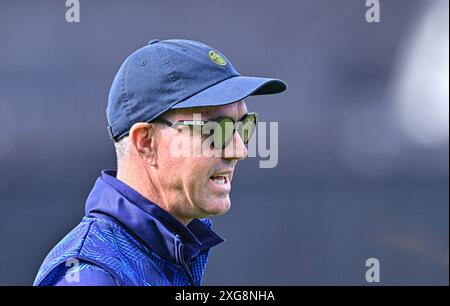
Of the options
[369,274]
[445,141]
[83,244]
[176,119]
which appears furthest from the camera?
[445,141]

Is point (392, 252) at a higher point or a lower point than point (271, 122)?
lower

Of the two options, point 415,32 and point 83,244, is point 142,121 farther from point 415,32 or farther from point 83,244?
point 415,32

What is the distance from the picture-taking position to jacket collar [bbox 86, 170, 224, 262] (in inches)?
73.5

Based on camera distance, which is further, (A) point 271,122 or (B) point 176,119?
(A) point 271,122

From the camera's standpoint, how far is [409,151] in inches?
156

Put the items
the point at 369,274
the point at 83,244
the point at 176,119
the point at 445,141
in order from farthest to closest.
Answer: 1. the point at 445,141
2. the point at 369,274
3. the point at 176,119
4. the point at 83,244

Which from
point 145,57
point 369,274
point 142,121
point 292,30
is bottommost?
point 369,274

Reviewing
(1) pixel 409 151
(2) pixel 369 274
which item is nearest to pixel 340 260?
(2) pixel 369 274

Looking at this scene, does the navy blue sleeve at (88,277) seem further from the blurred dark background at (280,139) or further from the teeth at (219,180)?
the blurred dark background at (280,139)

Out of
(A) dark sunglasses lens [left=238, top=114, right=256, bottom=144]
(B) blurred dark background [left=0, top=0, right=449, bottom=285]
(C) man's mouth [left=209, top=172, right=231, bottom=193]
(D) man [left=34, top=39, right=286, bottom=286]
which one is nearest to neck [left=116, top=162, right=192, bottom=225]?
(D) man [left=34, top=39, right=286, bottom=286]

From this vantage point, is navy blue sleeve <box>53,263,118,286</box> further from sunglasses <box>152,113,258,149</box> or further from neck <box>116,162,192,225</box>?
sunglasses <box>152,113,258,149</box>

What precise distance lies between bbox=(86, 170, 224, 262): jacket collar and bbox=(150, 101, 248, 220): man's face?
0.06 metres

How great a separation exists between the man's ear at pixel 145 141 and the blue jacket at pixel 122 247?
0.10 metres
